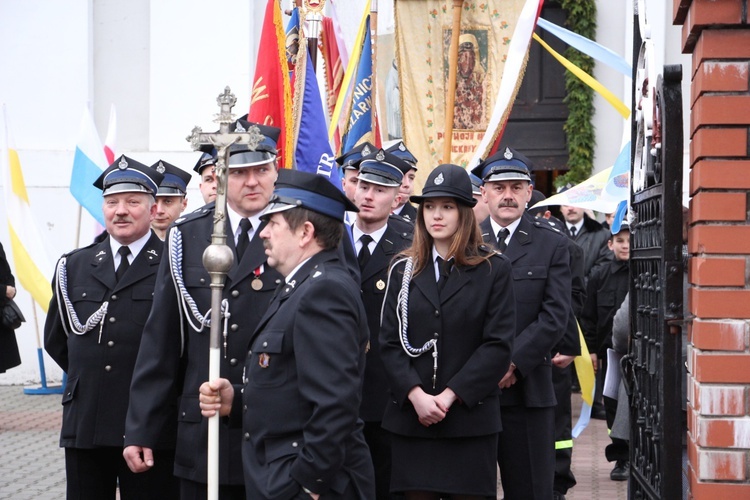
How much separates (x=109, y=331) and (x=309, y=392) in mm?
1938

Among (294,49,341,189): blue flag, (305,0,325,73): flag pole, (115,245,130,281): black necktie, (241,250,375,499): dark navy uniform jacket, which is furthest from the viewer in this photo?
(305,0,325,73): flag pole

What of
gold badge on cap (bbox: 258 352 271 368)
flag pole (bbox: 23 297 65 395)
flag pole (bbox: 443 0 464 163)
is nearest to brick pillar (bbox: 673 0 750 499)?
gold badge on cap (bbox: 258 352 271 368)

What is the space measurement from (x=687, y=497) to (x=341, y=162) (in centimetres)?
375

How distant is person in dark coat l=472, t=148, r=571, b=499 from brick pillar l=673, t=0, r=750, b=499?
7.88 feet

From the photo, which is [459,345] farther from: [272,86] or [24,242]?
[24,242]

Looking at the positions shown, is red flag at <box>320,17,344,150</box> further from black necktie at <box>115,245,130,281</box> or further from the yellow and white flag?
black necktie at <box>115,245,130,281</box>

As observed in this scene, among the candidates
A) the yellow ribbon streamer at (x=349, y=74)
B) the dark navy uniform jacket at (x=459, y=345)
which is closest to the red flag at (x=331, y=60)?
the yellow ribbon streamer at (x=349, y=74)

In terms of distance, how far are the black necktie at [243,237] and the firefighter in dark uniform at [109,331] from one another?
85cm

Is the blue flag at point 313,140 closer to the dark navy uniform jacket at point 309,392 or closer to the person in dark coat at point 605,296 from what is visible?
the dark navy uniform jacket at point 309,392

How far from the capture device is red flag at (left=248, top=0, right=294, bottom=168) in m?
7.61

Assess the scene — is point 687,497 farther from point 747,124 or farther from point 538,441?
point 538,441

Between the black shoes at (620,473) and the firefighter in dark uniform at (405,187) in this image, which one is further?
the black shoes at (620,473)

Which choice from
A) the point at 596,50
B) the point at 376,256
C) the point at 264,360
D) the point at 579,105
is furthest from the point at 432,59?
the point at 264,360

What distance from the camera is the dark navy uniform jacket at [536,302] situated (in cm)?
610
